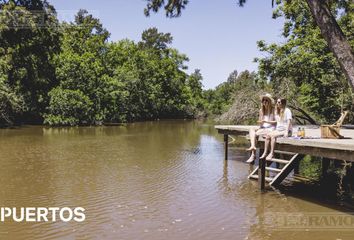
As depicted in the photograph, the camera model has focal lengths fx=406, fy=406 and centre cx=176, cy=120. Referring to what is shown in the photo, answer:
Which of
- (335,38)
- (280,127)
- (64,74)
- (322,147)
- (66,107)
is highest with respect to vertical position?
(64,74)

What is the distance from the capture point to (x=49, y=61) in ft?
125

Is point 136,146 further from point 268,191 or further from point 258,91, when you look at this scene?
point 268,191

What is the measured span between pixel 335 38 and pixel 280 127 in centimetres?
305

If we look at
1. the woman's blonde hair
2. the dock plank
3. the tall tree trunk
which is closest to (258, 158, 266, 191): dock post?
the dock plank

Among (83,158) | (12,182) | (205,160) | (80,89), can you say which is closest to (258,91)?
(205,160)

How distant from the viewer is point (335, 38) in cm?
783

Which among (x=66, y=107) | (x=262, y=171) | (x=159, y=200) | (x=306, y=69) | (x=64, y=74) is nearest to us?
(x=159, y=200)

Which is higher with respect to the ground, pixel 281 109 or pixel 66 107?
pixel 66 107

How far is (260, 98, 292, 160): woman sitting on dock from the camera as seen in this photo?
387 inches

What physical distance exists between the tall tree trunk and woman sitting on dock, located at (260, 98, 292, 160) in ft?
8.36

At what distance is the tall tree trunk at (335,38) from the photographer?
766 centimetres

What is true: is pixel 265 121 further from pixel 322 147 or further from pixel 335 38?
pixel 335 38

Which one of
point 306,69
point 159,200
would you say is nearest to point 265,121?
point 159,200

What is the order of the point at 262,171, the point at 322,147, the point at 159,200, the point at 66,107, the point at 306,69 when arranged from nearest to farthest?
the point at 322,147, the point at 159,200, the point at 262,171, the point at 306,69, the point at 66,107
